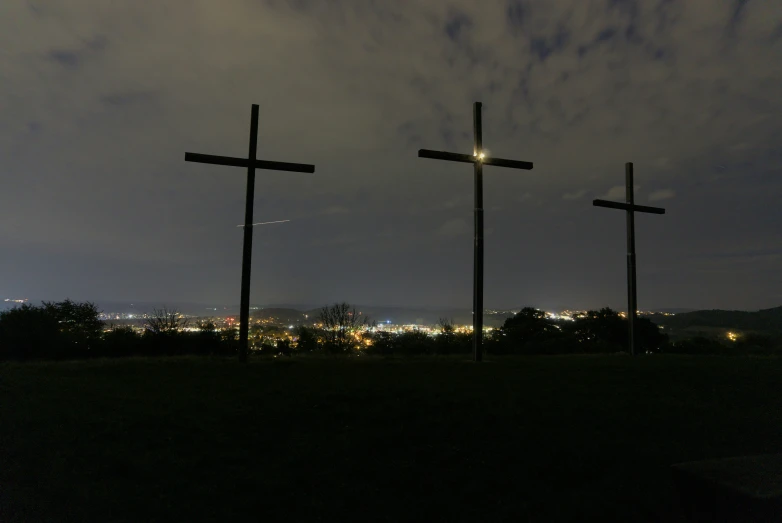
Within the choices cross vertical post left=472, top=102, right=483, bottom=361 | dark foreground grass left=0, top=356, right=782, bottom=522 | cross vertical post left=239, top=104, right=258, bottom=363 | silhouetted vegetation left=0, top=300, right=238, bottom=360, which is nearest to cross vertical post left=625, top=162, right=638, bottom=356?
cross vertical post left=472, top=102, right=483, bottom=361

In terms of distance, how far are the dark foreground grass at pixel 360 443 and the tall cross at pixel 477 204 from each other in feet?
8.94

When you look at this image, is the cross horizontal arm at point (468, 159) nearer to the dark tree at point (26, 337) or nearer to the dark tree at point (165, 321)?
the dark tree at point (165, 321)

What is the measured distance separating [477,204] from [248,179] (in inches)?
189

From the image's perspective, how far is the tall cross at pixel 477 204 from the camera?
11.0 meters

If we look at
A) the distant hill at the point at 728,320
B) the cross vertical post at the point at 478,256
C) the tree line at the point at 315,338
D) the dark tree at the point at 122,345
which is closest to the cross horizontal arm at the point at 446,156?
the cross vertical post at the point at 478,256

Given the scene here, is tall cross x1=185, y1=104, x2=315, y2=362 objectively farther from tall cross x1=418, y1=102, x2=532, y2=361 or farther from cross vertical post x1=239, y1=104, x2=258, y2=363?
tall cross x1=418, y1=102, x2=532, y2=361

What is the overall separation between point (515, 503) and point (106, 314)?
25.5 m

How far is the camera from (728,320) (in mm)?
32969

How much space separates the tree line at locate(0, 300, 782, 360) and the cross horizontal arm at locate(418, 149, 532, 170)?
5090 millimetres

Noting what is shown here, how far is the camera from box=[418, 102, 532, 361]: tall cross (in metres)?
11.0

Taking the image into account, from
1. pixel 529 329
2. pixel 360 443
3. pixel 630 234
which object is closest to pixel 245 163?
pixel 360 443

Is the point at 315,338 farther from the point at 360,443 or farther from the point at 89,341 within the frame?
the point at 360,443

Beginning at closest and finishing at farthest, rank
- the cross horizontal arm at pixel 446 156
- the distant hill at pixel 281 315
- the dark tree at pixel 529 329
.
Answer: the cross horizontal arm at pixel 446 156 < the distant hill at pixel 281 315 < the dark tree at pixel 529 329

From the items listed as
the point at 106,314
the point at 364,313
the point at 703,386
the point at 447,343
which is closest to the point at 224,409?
the point at 703,386
